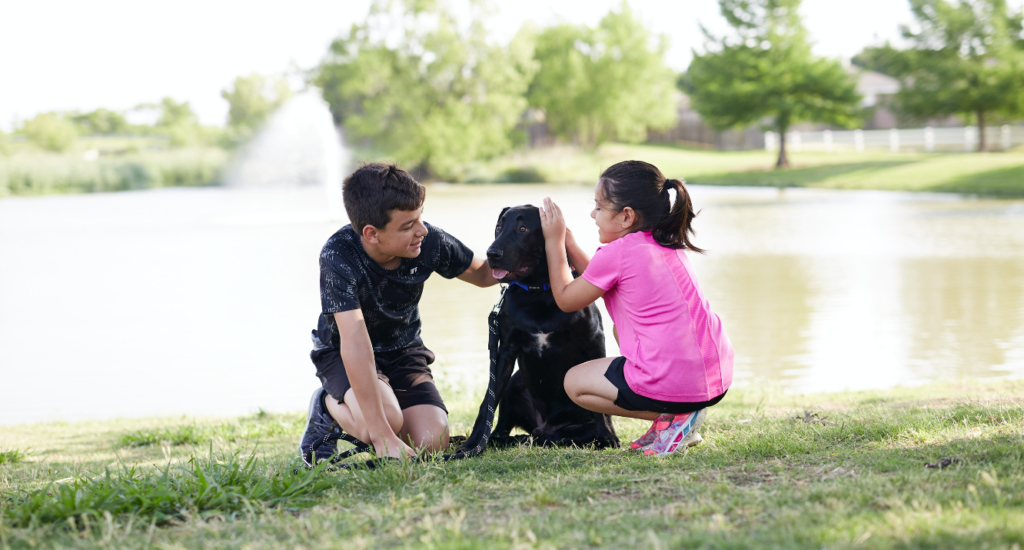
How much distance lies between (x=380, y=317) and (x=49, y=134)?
222ft

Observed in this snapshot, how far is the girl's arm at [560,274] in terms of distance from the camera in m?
3.35

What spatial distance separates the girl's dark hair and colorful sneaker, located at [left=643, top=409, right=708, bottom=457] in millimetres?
704

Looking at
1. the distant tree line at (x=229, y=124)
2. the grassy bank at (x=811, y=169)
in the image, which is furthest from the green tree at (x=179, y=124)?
the grassy bank at (x=811, y=169)

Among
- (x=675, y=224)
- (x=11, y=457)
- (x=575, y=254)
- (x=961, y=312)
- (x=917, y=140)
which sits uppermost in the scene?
(x=917, y=140)

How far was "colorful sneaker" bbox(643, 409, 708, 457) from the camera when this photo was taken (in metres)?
3.39

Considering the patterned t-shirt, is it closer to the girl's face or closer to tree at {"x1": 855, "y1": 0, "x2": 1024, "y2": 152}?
the girl's face

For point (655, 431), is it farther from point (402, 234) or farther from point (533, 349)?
point (402, 234)

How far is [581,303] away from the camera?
3.41 meters

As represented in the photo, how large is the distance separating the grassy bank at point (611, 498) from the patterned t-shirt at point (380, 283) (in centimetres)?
72

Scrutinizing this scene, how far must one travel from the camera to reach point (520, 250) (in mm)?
3527

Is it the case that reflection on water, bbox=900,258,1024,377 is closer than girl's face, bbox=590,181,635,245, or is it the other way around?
girl's face, bbox=590,181,635,245

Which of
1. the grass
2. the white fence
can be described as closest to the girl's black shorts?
the grass

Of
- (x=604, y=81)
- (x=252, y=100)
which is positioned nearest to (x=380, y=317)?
(x=604, y=81)

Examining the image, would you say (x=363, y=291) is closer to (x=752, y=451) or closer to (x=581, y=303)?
(x=581, y=303)
